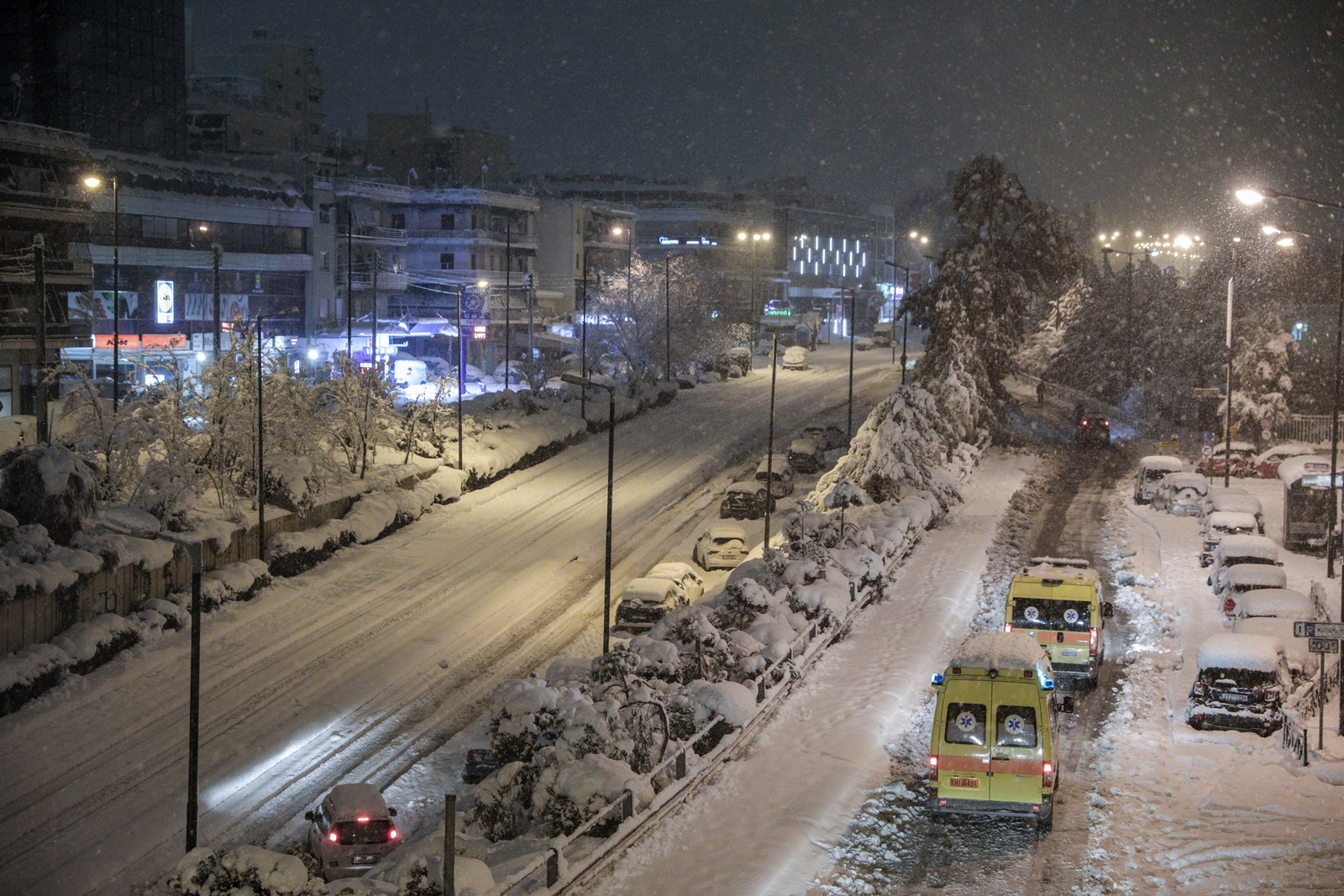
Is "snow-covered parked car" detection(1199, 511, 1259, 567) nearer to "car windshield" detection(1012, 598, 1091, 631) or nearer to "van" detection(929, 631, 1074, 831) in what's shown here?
"car windshield" detection(1012, 598, 1091, 631)

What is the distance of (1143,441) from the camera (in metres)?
53.6

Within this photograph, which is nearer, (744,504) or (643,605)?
(643,605)

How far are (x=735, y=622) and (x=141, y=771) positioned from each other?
11.1m

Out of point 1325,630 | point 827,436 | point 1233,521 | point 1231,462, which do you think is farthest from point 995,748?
point 827,436

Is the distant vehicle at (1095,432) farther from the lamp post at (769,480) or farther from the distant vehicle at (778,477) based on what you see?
the distant vehicle at (778,477)

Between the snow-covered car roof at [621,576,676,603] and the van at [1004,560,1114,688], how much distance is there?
9115 millimetres

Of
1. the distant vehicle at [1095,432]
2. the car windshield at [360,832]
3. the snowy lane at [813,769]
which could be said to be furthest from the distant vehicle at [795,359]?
the car windshield at [360,832]

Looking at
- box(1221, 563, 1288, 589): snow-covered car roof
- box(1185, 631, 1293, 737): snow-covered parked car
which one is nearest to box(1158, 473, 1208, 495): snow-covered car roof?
box(1221, 563, 1288, 589): snow-covered car roof

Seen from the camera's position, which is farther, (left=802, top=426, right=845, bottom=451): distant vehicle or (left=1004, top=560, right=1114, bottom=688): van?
(left=802, top=426, right=845, bottom=451): distant vehicle

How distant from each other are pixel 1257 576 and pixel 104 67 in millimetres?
77443

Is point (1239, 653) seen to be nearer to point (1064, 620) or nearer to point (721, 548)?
point (1064, 620)

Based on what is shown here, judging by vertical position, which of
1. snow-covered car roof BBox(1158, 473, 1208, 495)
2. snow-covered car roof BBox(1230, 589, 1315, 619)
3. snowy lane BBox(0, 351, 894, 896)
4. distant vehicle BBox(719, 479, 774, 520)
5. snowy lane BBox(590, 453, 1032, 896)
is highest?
snow-covered car roof BBox(1158, 473, 1208, 495)

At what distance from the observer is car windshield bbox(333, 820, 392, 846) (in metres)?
17.4

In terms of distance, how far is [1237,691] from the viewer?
67.5 feet
